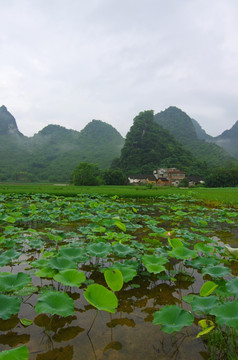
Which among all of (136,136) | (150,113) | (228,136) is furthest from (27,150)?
(228,136)

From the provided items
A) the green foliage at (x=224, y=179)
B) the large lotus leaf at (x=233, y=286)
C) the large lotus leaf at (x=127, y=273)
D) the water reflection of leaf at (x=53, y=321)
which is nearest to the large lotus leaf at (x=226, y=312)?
the large lotus leaf at (x=233, y=286)

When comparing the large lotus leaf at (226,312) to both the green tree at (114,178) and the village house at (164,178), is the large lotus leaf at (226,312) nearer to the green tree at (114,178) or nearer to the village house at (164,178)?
the green tree at (114,178)

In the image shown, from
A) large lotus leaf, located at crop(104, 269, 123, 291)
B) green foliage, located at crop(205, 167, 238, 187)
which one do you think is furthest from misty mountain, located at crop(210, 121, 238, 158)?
large lotus leaf, located at crop(104, 269, 123, 291)

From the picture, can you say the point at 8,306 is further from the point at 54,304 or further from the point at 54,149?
the point at 54,149

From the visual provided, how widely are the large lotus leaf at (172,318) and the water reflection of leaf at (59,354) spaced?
0.57 meters

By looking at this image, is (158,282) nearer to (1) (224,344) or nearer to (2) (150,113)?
(1) (224,344)

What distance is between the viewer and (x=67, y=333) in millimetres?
1635

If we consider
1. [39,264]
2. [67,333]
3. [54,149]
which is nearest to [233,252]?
[67,333]

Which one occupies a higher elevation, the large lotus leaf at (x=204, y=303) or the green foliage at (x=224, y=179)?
the green foliage at (x=224, y=179)

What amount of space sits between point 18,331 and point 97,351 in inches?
23.8

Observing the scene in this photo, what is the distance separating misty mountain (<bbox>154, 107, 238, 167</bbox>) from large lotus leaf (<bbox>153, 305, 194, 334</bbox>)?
6873 centimetres

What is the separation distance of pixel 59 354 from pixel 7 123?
120031mm

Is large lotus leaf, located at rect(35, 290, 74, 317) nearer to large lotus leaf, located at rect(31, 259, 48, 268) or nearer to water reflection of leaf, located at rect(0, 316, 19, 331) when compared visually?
water reflection of leaf, located at rect(0, 316, 19, 331)

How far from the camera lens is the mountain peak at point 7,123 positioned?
331ft
